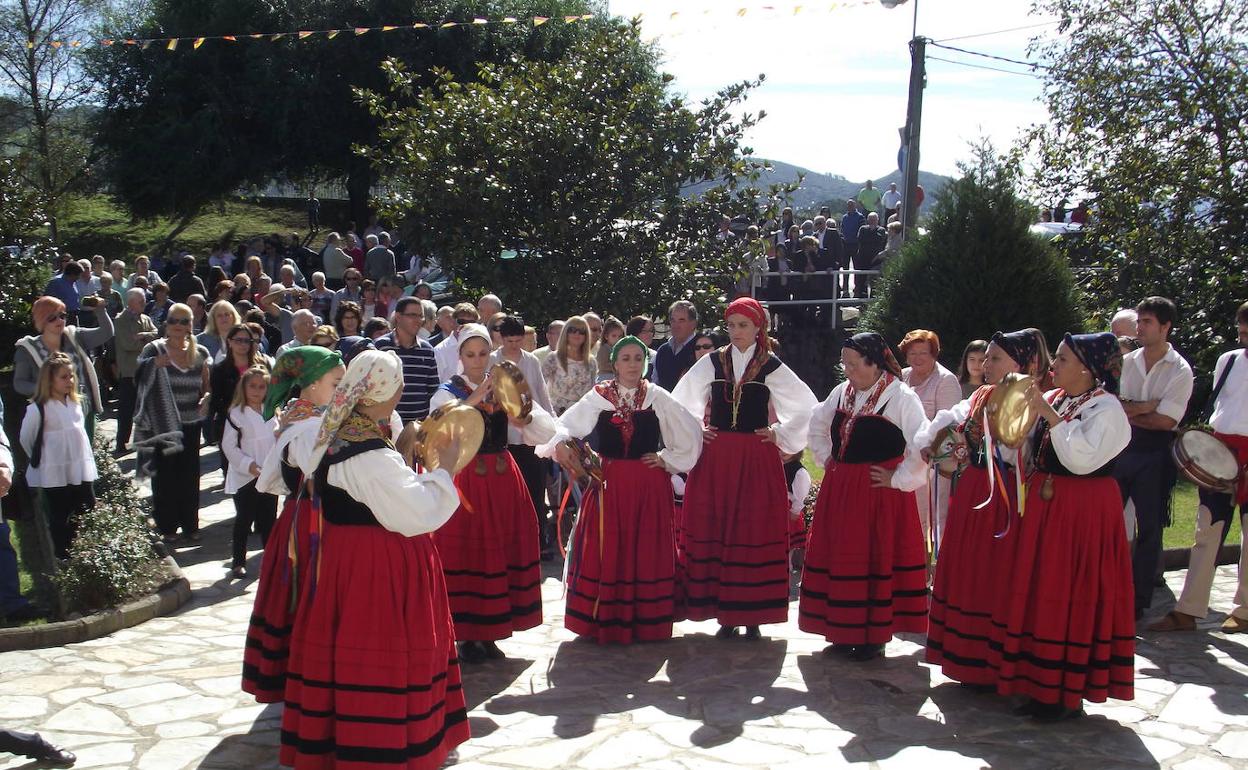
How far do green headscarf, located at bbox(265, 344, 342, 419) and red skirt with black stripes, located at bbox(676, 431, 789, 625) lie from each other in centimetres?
291

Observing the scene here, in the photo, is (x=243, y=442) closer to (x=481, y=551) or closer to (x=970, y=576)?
(x=481, y=551)

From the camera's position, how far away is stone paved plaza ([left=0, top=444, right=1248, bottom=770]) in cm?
562

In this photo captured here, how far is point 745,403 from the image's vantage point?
7523 millimetres

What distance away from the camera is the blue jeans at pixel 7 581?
24.1 feet

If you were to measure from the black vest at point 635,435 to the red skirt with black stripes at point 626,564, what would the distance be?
0.21 ft

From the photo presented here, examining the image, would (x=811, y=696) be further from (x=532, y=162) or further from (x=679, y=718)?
(x=532, y=162)

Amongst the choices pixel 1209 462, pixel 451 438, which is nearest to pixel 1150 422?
pixel 1209 462

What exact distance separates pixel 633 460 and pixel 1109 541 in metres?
2.78

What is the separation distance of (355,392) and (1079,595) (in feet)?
12.3

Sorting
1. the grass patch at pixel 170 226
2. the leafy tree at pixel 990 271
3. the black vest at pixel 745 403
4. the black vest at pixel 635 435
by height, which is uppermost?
the grass patch at pixel 170 226

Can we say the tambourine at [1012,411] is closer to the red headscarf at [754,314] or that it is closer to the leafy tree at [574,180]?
the red headscarf at [754,314]

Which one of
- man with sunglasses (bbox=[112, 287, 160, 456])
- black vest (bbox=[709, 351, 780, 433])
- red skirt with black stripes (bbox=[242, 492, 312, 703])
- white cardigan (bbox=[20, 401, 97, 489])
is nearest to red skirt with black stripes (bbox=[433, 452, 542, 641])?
red skirt with black stripes (bbox=[242, 492, 312, 703])

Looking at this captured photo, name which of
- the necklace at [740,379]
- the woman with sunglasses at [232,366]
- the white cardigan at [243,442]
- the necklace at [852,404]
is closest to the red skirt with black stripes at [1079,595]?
the necklace at [852,404]

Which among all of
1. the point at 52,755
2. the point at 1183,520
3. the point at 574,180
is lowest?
the point at 52,755
